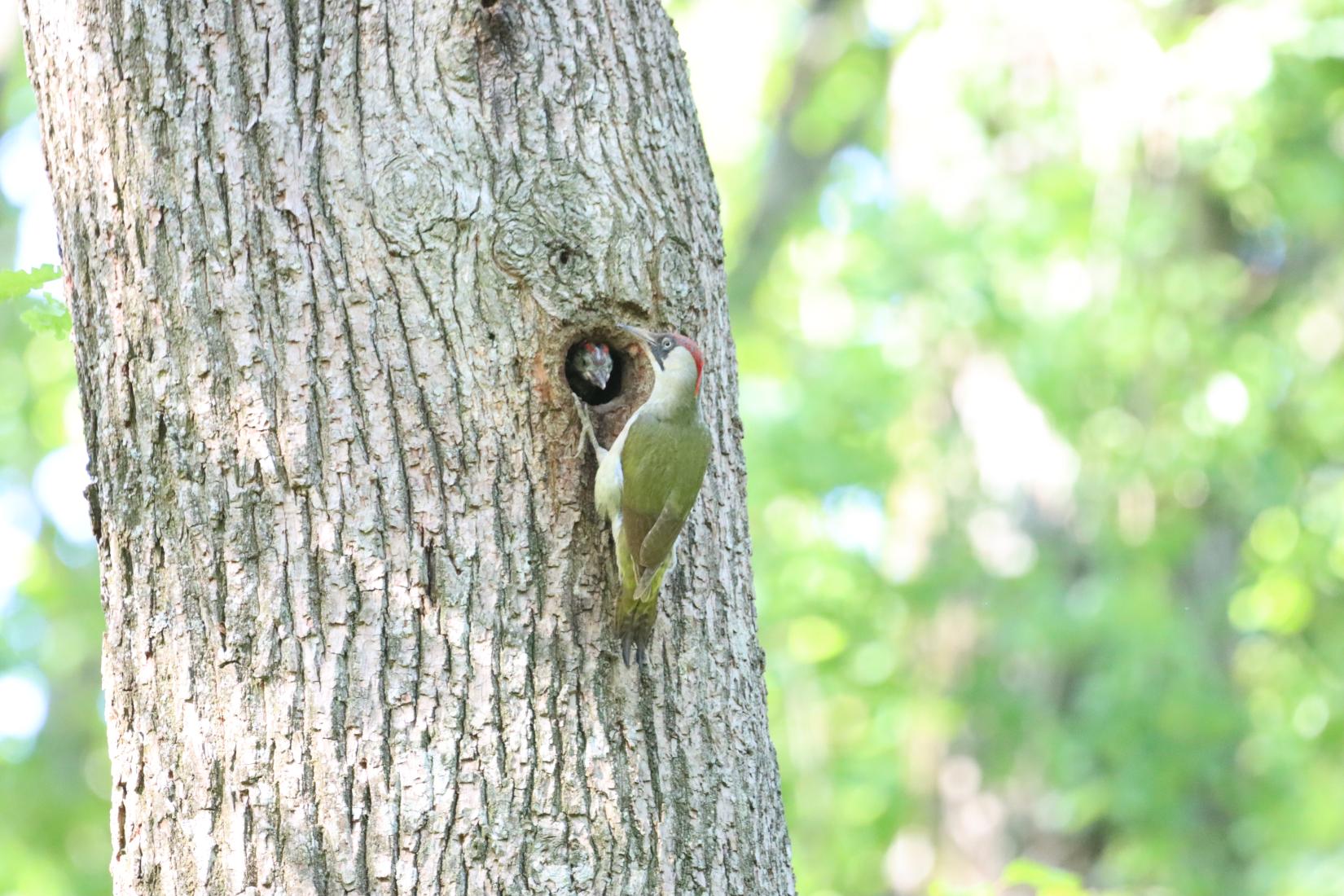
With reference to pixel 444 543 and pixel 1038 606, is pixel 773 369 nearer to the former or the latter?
pixel 1038 606

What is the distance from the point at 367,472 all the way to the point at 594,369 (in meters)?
1.01

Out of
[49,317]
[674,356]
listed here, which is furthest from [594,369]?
[49,317]

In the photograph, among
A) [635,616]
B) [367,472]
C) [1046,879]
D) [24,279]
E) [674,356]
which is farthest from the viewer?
[1046,879]

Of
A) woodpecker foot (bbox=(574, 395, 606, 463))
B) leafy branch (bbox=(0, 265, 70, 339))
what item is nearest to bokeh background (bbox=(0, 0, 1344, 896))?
leafy branch (bbox=(0, 265, 70, 339))

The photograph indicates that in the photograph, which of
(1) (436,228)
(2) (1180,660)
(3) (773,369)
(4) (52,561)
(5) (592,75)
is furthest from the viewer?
(3) (773,369)

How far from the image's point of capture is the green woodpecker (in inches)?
113

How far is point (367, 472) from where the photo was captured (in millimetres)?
2715

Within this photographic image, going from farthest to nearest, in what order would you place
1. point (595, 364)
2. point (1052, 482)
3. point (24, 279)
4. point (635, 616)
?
point (1052, 482)
point (595, 364)
point (24, 279)
point (635, 616)

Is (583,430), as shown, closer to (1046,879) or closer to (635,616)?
(635,616)

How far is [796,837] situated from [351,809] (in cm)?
1003

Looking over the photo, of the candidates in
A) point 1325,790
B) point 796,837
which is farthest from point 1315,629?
point 796,837

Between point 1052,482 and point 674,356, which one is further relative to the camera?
point 1052,482

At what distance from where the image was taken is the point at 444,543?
8.96ft

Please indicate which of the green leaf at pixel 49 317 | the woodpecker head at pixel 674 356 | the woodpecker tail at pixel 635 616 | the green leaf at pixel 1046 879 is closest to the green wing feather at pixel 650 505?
the woodpecker tail at pixel 635 616
